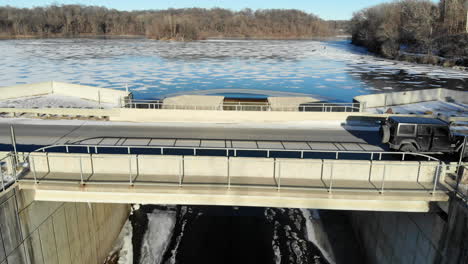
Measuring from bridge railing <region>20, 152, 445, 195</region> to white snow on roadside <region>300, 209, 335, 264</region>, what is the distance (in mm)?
8174

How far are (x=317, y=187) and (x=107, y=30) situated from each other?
178463 mm

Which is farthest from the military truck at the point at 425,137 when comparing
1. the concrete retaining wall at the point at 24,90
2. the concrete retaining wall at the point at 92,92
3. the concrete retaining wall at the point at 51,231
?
the concrete retaining wall at the point at 24,90

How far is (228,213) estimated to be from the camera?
74.2 feet

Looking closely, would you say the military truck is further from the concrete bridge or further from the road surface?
the concrete bridge

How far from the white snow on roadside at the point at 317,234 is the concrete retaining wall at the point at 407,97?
1201 cm

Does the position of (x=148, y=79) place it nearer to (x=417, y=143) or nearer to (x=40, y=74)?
(x=40, y=74)

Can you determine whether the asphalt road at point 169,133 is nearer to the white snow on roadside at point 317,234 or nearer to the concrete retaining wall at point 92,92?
the white snow on roadside at point 317,234


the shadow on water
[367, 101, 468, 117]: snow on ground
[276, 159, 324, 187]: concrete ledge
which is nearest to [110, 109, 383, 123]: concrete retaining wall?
the shadow on water

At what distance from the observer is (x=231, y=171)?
1309cm

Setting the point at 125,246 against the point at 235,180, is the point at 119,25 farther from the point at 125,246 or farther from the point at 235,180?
the point at 235,180

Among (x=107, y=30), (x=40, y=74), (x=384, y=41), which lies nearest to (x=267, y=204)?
(x=40, y=74)

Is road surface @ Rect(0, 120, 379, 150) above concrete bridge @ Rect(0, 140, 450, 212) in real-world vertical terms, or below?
below

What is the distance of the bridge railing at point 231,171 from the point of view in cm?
1254

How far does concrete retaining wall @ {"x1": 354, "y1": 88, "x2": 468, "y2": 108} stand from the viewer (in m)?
32.0
